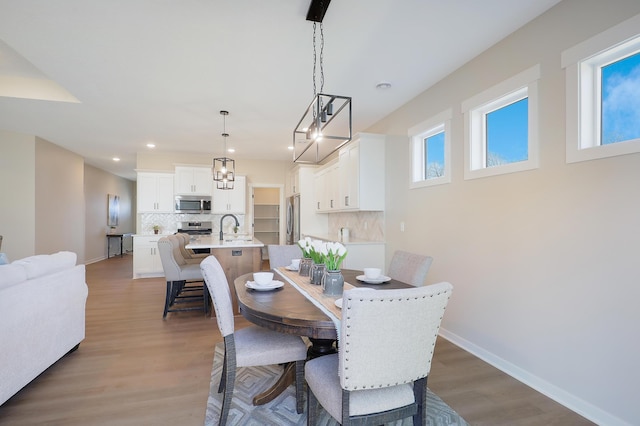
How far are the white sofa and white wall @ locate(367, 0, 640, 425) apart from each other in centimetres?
350

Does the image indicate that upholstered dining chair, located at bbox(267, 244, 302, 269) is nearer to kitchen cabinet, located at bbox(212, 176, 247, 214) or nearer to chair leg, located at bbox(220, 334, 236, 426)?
chair leg, located at bbox(220, 334, 236, 426)

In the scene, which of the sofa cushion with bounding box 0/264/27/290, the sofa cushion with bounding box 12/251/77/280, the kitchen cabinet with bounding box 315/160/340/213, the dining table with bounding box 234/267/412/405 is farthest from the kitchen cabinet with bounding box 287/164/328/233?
the sofa cushion with bounding box 0/264/27/290

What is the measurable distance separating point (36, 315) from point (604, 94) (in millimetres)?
4101

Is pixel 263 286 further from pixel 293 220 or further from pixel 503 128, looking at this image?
pixel 293 220

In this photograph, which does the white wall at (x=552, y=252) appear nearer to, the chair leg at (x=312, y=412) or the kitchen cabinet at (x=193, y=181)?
the chair leg at (x=312, y=412)

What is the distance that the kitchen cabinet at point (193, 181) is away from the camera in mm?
6648

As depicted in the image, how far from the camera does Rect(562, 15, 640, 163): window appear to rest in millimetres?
1812

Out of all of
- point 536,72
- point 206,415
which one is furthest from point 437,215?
point 206,415

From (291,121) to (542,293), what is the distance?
3.78 meters

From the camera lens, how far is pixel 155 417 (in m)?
1.89

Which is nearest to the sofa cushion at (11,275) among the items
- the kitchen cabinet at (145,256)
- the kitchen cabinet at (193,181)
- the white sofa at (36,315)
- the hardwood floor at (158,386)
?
the white sofa at (36,315)

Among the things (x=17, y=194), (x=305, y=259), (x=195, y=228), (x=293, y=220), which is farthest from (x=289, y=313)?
(x=17, y=194)

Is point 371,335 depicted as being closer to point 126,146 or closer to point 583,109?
point 583,109

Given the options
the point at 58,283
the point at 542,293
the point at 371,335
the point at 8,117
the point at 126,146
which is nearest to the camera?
the point at 371,335
